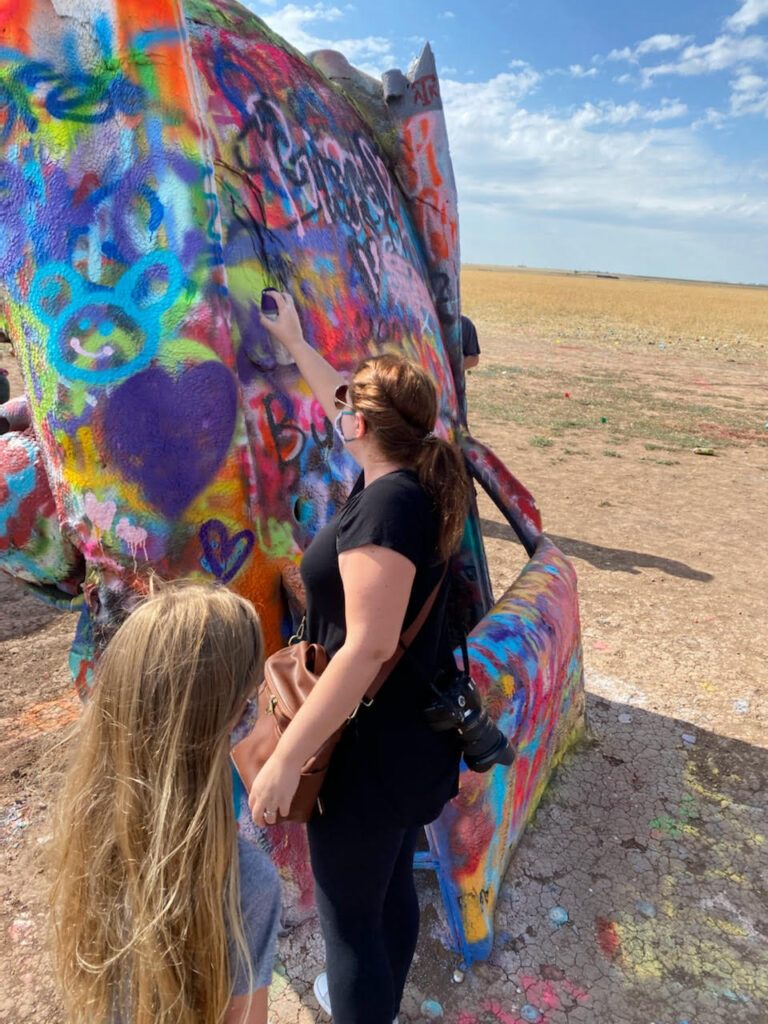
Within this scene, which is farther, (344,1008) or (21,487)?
(21,487)

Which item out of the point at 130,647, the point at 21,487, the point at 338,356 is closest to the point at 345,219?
the point at 338,356

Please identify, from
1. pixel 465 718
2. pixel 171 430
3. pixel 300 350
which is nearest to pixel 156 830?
pixel 465 718

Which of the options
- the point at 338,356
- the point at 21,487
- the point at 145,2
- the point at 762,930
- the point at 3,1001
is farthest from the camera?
the point at 762,930

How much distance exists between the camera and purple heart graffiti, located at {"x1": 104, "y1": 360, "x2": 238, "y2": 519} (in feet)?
6.11

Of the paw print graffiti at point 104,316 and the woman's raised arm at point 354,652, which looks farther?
the paw print graffiti at point 104,316

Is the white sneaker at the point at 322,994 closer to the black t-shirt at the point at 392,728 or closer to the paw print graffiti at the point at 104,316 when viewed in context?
the black t-shirt at the point at 392,728

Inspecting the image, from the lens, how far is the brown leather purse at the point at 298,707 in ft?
5.32

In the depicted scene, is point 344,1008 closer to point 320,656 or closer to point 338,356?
point 320,656

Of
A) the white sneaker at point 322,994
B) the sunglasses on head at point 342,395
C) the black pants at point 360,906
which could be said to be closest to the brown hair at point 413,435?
the sunglasses on head at point 342,395

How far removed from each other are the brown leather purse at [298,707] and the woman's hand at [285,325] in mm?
845

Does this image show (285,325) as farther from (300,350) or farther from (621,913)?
(621,913)

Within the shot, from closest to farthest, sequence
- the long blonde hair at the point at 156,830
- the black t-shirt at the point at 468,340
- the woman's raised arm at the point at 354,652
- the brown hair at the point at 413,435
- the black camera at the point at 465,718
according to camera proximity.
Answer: the long blonde hair at the point at 156,830 < the woman's raised arm at the point at 354,652 < the brown hair at the point at 413,435 < the black camera at the point at 465,718 < the black t-shirt at the point at 468,340

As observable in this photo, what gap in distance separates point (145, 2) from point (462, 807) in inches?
91.5

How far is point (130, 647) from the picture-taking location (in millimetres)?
1222
